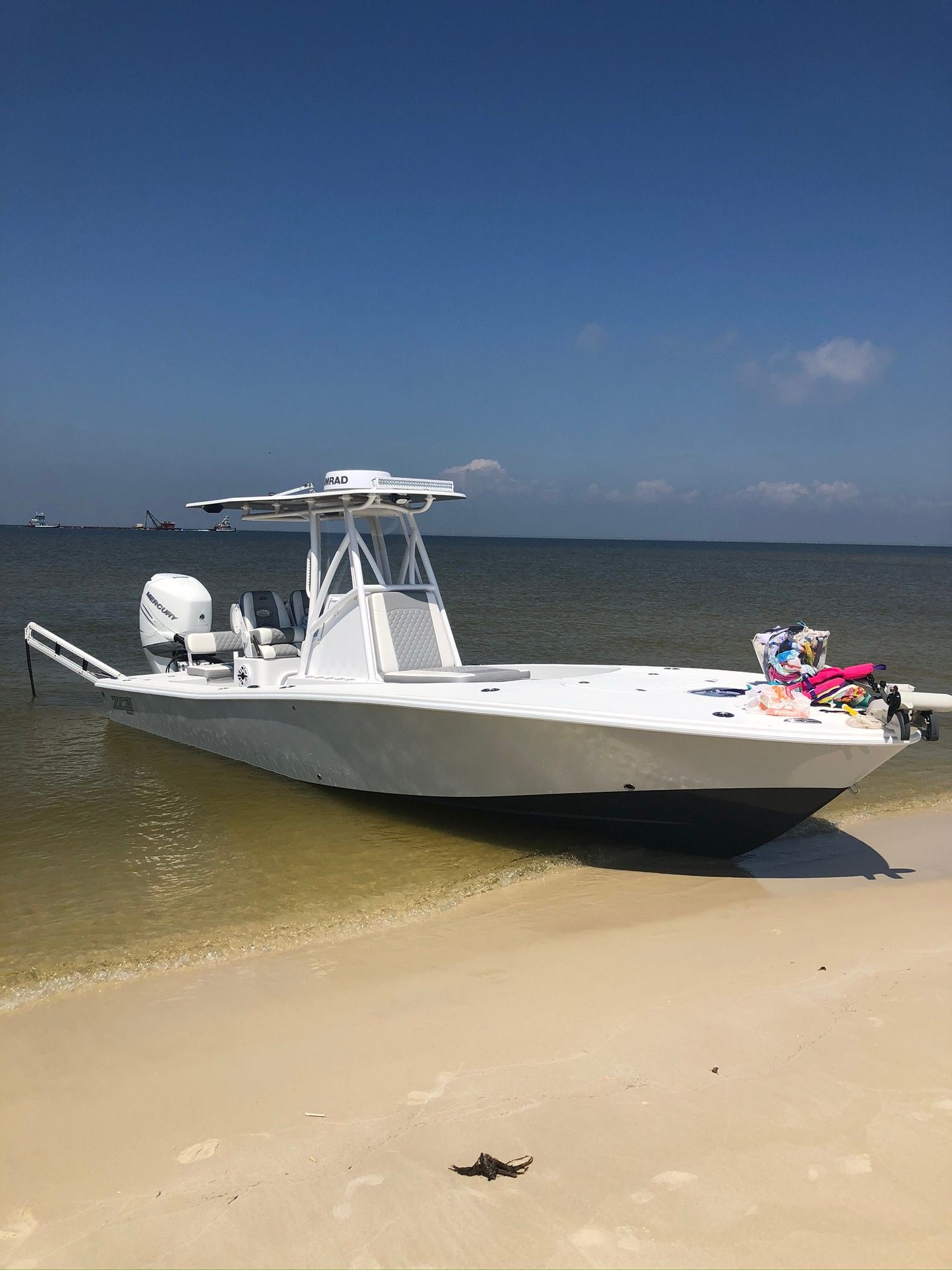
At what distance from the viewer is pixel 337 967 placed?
5.30m

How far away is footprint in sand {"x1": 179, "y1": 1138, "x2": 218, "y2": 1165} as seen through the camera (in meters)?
3.46

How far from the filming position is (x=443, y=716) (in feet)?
22.8

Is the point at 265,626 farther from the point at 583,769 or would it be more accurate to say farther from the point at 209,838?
the point at 583,769

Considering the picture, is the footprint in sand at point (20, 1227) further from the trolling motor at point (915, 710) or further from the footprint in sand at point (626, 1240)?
the trolling motor at point (915, 710)

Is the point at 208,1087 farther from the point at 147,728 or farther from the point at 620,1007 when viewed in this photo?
Answer: the point at 147,728

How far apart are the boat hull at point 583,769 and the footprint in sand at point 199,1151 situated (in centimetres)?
361

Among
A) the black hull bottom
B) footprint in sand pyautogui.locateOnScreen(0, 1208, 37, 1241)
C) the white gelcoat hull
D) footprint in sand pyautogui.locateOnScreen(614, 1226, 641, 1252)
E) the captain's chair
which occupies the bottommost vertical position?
footprint in sand pyautogui.locateOnScreen(0, 1208, 37, 1241)

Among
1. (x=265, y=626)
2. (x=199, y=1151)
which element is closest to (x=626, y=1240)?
(x=199, y=1151)

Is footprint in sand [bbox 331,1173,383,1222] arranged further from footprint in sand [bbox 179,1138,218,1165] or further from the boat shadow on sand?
the boat shadow on sand

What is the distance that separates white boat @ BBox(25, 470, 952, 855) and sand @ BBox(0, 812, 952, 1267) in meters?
0.91

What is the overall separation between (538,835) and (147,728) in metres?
6.27

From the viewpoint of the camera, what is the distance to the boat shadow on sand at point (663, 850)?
680 centimetres

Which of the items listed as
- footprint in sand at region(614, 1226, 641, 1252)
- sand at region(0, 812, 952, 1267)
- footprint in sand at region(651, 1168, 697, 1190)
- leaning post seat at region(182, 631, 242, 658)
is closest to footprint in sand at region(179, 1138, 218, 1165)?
sand at region(0, 812, 952, 1267)

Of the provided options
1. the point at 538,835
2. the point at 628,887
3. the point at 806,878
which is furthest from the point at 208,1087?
the point at 806,878
